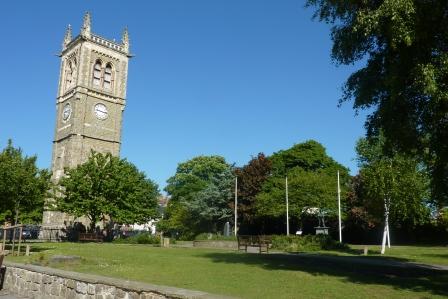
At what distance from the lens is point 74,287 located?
10164 mm

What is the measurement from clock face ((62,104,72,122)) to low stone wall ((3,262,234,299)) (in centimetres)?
5139

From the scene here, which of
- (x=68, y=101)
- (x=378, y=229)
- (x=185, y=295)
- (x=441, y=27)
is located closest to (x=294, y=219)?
(x=378, y=229)

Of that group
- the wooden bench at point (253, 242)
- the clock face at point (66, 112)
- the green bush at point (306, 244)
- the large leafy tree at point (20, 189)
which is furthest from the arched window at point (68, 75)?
the wooden bench at point (253, 242)

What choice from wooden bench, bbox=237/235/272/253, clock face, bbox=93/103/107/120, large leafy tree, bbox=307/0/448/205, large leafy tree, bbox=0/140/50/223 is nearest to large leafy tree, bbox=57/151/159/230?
clock face, bbox=93/103/107/120

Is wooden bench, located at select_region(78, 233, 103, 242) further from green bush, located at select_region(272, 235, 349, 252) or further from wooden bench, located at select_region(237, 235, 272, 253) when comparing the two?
wooden bench, located at select_region(237, 235, 272, 253)

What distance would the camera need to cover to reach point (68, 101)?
64438 millimetres

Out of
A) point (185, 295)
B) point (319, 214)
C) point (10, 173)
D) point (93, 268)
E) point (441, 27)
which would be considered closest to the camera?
point (185, 295)

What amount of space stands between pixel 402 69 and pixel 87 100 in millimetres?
54902

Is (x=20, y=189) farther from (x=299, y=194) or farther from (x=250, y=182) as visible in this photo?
(x=250, y=182)

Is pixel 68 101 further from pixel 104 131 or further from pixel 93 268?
pixel 93 268

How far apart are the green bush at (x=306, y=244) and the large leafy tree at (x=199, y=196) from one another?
67.5 ft

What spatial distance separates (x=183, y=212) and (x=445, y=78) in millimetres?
52214

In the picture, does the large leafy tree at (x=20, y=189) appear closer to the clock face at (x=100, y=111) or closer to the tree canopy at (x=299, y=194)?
the tree canopy at (x=299, y=194)

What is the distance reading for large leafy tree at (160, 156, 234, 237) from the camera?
53.7m
